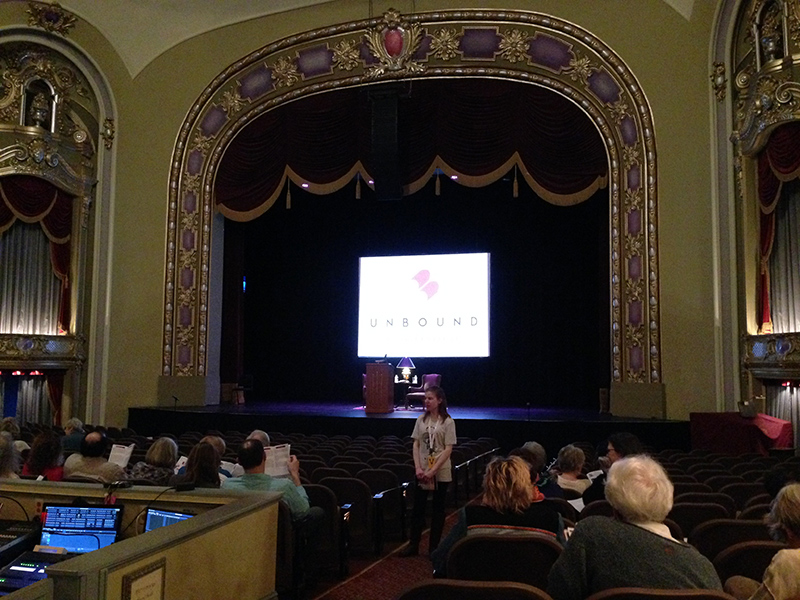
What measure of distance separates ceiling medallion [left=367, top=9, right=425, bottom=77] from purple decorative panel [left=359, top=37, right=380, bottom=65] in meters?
0.06

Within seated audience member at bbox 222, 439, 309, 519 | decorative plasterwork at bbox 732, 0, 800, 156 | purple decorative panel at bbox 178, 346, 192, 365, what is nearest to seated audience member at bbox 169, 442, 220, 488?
seated audience member at bbox 222, 439, 309, 519

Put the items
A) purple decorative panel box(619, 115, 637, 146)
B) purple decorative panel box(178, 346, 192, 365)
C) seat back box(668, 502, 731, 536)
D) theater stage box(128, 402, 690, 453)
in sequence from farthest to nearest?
purple decorative panel box(178, 346, 192, 365)
purple decorative panel box(619, 115, 637, 146)
theater stage box(128, 402, 690, 453)
seat back box(668, 502, 731, 536)

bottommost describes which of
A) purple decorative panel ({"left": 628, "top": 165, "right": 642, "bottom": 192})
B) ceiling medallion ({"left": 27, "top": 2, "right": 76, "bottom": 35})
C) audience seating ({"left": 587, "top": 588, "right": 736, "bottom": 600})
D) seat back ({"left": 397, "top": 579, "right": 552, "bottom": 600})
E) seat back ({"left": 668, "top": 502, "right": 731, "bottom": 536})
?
seat back ({"left": 668, "top": 502, "right": 731, "bottom": 536})

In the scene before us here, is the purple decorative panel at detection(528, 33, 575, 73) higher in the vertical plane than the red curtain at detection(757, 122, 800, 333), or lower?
higher

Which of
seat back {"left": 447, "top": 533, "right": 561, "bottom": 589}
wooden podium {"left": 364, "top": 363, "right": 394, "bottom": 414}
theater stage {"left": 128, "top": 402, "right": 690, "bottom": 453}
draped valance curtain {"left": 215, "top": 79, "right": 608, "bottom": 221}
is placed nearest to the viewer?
seat back {"left": 447, "top": 533, "right": 561, "bottom": 589}

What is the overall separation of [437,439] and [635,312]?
650cm

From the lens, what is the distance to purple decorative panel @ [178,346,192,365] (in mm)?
13102

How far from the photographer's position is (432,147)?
1270 centimetres

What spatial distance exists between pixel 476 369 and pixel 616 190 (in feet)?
18.2

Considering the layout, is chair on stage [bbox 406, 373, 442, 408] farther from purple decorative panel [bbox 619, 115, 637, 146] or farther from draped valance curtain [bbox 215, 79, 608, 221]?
purple decorative panel [bbox 619, 115, 637, 146]

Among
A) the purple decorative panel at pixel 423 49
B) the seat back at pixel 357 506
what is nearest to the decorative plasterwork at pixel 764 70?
the purple decorative panel at pixel 423 49

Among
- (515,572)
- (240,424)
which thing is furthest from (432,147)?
A: (515,572)

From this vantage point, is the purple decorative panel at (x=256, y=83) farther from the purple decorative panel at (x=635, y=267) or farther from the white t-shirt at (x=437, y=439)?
the white t-shirt at (x=437, y=439)

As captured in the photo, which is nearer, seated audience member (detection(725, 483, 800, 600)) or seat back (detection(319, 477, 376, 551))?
seated audience member (detection(725, 483, 800, 600))
